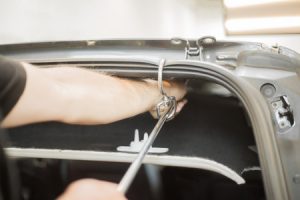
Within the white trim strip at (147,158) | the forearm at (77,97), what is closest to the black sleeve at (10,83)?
the forearm at (77,97)

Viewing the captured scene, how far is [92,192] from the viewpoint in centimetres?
71

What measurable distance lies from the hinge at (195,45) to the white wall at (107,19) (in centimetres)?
95

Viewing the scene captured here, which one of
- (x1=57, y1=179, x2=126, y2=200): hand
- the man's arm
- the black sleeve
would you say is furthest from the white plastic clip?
the black sleeve

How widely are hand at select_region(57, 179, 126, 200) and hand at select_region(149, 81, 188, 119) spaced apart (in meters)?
0.35

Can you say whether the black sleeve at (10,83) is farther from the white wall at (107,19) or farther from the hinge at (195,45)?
the white wall at (107,19)

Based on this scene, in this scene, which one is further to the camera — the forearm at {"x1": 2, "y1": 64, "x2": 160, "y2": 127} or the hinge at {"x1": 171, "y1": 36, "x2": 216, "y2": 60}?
the hinge at {"x1": 171, "y1": 36, "x2": 216, "y2": 60}

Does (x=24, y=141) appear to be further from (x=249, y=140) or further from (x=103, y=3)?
(x=103, y=3)

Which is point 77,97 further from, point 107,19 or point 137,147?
point 107,19

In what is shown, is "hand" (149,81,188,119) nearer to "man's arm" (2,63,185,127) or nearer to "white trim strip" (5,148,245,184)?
"man's arm" (2,63,185,127)

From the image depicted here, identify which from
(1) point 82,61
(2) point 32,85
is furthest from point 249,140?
(2) point 32,85

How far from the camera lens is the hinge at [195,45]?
3.27 feet

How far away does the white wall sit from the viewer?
201cm

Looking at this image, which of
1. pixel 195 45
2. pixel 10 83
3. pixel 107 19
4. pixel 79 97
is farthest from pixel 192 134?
pixel 107 19

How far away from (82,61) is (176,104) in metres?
0.28
